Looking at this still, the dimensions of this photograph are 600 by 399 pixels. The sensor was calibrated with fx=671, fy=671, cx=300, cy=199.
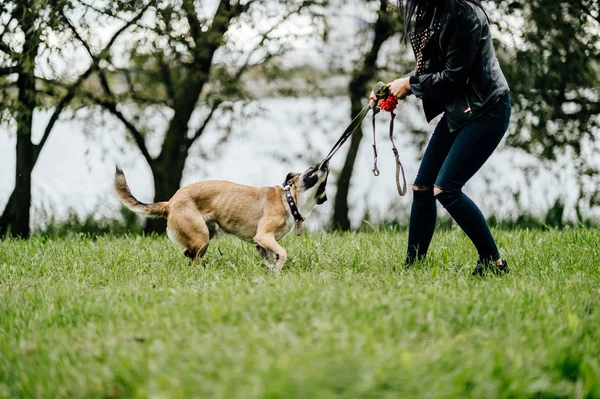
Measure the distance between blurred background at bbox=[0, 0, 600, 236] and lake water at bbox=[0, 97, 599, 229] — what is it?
25mm

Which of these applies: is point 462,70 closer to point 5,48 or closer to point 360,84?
point 5,48

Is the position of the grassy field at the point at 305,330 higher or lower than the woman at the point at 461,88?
lower

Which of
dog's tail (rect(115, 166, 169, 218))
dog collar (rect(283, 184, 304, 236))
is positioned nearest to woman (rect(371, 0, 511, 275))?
dog collar (rect(283, 184, 304, 236))

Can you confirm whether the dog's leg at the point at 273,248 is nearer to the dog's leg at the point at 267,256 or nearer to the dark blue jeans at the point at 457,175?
the dog's leg at the point at 267,256

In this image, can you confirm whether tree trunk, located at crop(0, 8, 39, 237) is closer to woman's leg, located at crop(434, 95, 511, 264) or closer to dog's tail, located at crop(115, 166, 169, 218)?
dog's tail, located at crop(115, 166, 169, 218)

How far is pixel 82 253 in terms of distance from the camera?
6566 mm

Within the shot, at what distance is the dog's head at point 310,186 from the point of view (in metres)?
6.21

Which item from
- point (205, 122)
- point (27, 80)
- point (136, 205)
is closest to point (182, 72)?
point (205, 122)

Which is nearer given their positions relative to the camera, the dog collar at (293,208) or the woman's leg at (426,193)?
the woman's leg at (426,193)

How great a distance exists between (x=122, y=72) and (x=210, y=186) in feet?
14.5

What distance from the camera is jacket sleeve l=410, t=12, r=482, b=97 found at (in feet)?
15.5

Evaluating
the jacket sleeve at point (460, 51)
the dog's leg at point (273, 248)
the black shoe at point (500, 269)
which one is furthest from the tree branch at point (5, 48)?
the black shoe at point (500, 269)

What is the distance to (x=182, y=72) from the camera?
10781 millimetres

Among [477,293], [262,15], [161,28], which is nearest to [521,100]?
[262,15]
